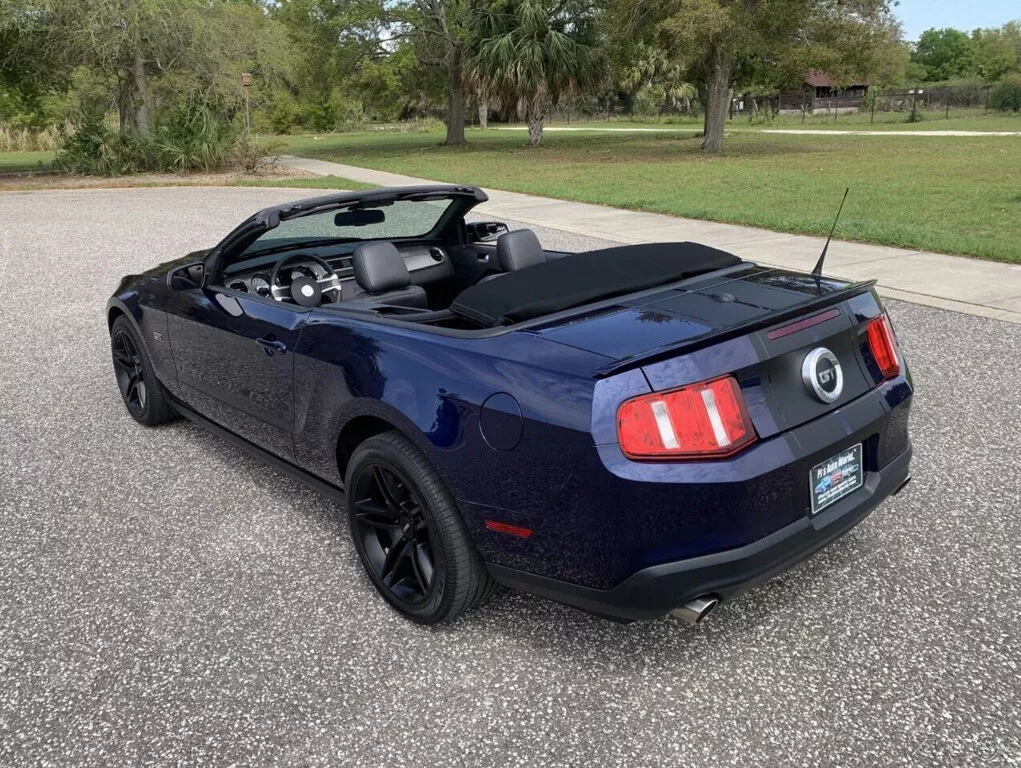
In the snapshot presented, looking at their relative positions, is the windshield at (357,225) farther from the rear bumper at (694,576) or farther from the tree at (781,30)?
the tree at (781,30)

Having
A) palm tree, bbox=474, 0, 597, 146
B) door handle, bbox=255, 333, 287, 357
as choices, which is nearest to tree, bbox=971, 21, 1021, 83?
palm tree, bbox=474, 0, 597, 146

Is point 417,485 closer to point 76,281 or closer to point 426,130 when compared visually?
point 76,281

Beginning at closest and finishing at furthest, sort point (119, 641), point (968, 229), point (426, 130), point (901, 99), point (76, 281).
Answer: point (119, 641) < point (76, 281) < point (968, 229) < point (901, 99) < point (426, 130)

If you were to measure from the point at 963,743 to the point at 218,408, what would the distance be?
10.8 ft

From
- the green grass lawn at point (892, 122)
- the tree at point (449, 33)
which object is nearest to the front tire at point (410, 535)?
the tree at point (449, 33)

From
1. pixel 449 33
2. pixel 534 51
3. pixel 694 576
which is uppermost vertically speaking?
pixel 449 33

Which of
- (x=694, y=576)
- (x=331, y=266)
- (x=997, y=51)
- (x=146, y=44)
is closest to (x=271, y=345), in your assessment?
(x=331, y=266)

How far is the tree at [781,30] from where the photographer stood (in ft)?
80.5

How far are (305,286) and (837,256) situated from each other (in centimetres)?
738

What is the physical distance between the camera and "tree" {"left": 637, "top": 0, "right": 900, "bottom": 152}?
24.5 meters

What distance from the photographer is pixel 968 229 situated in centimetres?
1145

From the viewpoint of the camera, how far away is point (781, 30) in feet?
85.6

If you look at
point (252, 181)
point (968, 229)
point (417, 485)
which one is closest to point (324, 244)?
point (417, 485)

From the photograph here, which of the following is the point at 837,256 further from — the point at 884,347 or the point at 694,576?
the point at 694,576
